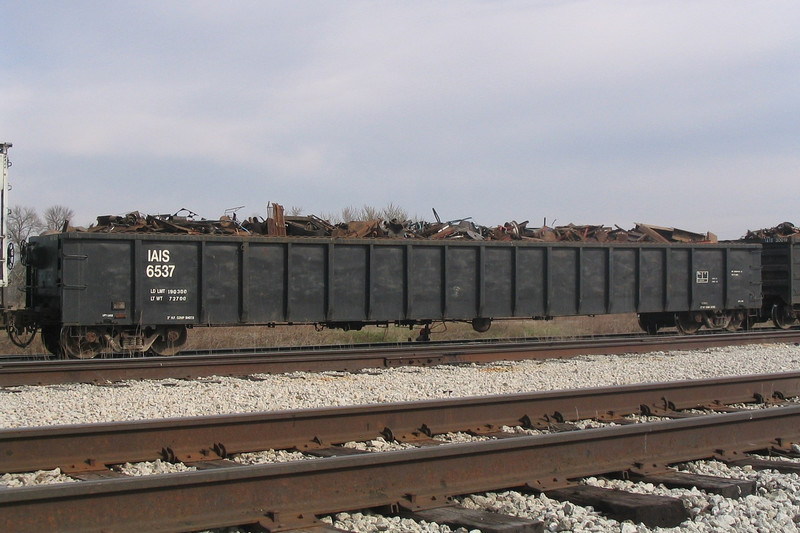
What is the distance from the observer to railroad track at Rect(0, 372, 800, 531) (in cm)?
451

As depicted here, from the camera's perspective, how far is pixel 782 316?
74.6 ft

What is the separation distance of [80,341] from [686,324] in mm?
15925

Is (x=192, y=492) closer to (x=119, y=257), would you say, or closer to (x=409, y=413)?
(x=409, y=413)

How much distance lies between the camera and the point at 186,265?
14898mm

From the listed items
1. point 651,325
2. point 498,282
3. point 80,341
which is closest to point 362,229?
point 498,282

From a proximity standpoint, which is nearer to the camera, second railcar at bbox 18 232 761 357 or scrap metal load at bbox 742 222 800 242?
second railcar at bbox 18 232 761 357

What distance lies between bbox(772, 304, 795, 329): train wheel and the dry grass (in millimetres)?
5657

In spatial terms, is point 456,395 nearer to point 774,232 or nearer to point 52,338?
point 52,338

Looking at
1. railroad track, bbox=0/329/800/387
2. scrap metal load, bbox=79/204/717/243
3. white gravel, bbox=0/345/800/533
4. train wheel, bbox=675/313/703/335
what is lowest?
white gravel, bbox=0/345/800/533

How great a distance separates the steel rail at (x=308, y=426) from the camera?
617 cm

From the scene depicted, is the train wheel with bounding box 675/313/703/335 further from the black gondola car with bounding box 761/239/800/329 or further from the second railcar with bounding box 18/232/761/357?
the black gondola car with bounding box 761/239/800/329

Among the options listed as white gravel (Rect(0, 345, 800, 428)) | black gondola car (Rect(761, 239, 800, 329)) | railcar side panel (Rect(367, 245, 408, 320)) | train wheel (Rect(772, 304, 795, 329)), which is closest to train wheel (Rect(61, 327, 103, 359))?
white gravel (Rect(0, 345, 800, 428))

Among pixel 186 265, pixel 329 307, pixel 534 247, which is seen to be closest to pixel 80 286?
pixel 186 265

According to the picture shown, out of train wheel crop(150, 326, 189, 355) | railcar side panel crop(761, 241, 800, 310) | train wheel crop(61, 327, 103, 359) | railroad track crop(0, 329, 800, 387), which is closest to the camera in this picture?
railroad track crop(0, 329, 800, 387)
